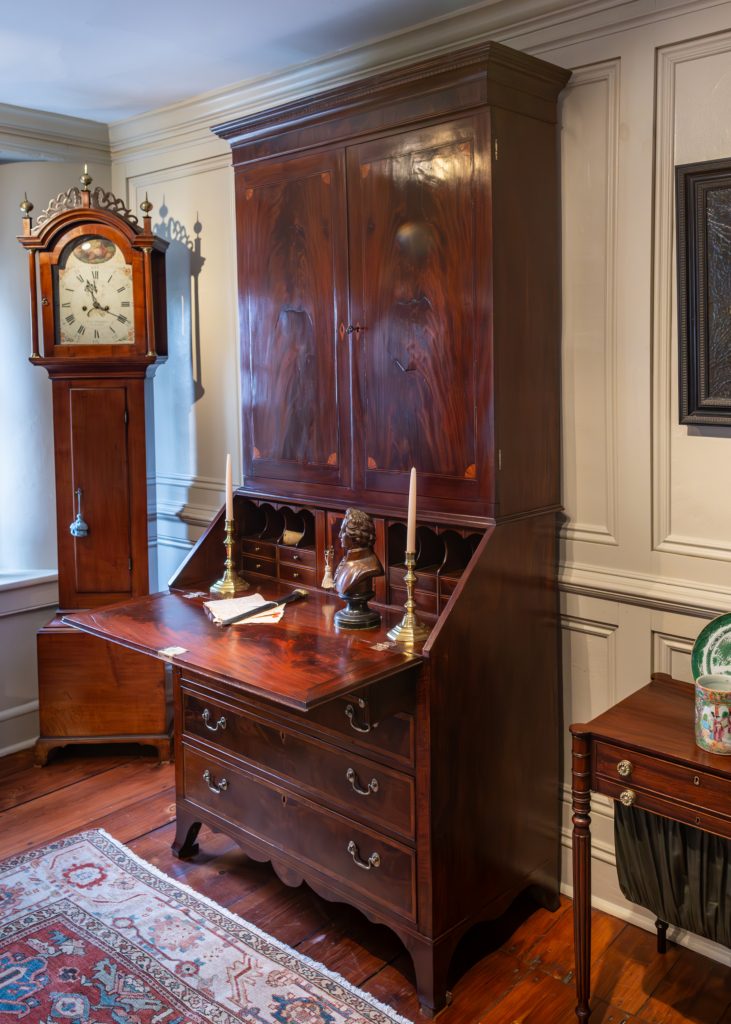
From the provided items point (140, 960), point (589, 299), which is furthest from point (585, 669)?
point (140, 960)

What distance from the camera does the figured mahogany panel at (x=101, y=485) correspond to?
3469mm

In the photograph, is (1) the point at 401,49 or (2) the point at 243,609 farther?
(1) the point at 401,49

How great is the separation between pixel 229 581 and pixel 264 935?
1.02 meters

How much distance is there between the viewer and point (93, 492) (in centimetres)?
351

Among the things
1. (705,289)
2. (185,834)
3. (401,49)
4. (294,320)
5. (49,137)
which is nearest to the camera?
(705,289)

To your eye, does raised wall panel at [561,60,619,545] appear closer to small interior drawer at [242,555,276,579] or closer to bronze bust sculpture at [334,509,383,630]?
bronze bust sculpture at [334,509,383,630]

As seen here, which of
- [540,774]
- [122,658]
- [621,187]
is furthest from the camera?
[122,658]

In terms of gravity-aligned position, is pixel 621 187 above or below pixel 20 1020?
above

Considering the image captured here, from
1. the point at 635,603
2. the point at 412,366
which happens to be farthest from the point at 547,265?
the point at 635,603

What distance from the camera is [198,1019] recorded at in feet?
6.98

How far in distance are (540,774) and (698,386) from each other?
116 centimetres

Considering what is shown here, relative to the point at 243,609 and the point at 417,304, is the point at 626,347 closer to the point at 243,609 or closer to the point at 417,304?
the point at 417,304

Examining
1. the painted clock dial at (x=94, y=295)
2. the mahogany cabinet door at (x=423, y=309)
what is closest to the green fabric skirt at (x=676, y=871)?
the mahogany cabinet door at (x=423, y=309)

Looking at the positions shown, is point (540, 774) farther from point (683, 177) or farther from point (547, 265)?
point (683, 177)
